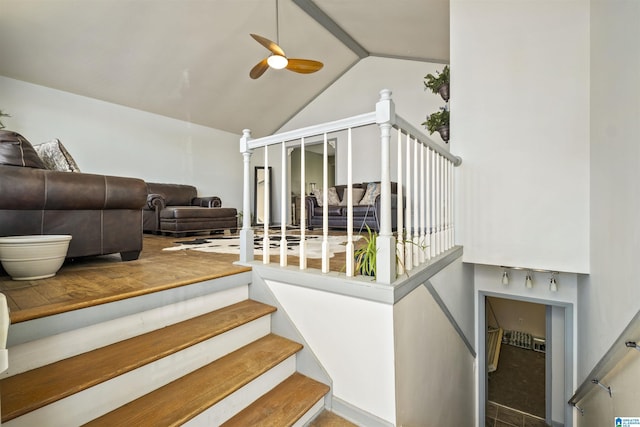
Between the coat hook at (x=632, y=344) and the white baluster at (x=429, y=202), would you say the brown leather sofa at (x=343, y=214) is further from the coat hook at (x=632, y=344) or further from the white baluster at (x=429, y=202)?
the coat hook at (x=632, y=344)

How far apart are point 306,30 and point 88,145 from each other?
389cm

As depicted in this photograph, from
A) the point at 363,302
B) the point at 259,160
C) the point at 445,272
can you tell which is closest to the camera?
the point at 363,302

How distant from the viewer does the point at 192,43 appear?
4164 mm

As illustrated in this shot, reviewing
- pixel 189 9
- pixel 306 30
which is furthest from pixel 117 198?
pixel 306 30

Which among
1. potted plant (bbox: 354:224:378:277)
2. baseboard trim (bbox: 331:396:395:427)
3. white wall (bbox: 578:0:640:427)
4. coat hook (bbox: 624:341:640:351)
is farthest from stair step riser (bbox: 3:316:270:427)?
white wall (bbox: 578:0:640:427)

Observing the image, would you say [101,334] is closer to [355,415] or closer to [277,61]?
[355,415]

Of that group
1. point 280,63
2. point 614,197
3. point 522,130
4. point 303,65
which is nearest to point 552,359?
point 614,197

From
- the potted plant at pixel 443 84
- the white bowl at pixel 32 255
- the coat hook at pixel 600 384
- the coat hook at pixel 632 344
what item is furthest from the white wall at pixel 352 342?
the potted plant at pixel 443 84

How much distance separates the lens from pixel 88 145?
4539 millimetres

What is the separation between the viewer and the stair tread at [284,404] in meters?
1.26

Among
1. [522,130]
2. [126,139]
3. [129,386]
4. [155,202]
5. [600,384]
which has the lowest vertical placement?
[600,384]

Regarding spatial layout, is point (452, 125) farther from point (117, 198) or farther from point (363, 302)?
point (117, 198)

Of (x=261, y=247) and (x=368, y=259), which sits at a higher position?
(x=368, y=259)

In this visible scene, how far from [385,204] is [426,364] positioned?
1103mm
